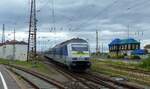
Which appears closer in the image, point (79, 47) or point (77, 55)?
point (77, 55)

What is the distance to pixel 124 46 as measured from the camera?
106 meters

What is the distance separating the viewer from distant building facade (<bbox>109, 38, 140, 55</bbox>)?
105500 mm

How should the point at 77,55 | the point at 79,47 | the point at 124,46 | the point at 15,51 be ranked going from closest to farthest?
the point at 77,55
the point at 79,47
the point at 15,51
the point at 124,46

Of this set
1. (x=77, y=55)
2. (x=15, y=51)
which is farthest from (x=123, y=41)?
(x=77, y=55)

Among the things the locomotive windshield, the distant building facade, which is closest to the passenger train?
the locomotive windshield

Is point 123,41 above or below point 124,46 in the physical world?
above

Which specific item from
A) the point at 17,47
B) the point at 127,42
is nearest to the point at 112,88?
the point at 17,47

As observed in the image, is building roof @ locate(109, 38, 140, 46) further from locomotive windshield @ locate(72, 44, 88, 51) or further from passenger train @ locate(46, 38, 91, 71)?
locomotive windshield @ locate(72, 44, 88, 51)

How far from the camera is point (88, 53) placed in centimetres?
4031

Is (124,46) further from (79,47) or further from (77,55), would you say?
(77,55)

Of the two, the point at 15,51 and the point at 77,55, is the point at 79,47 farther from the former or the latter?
the point at 15,51

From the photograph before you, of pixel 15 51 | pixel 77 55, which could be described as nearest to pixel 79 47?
pixel 77 55

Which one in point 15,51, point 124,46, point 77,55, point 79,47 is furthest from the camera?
point 124,46

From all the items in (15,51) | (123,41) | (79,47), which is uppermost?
(123,41)
